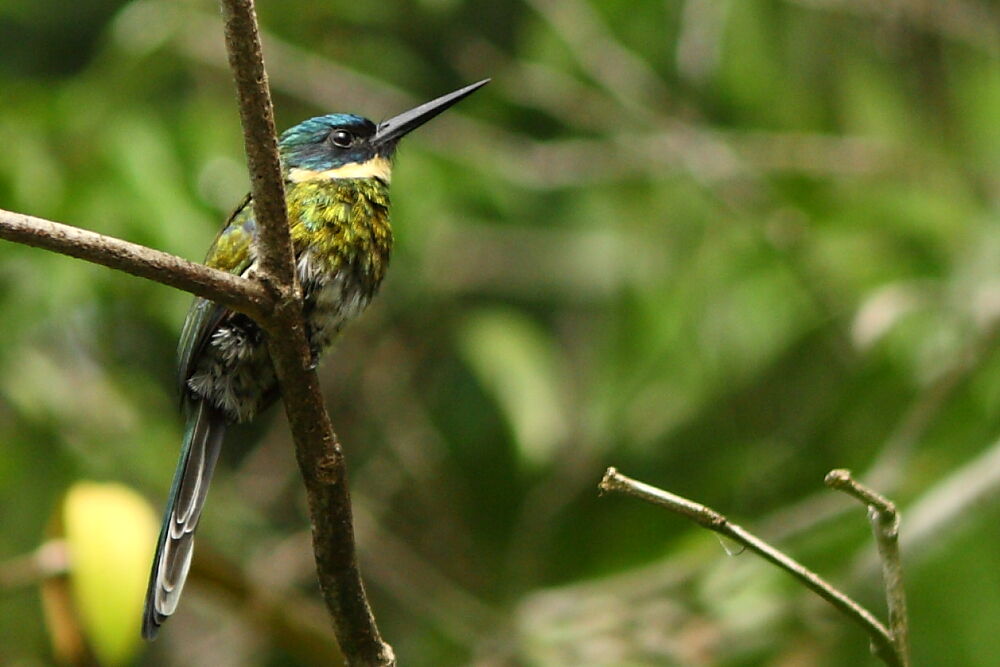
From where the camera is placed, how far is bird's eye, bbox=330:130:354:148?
107 inches

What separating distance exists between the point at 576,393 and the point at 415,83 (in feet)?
4.22

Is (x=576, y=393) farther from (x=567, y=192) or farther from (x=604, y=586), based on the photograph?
(x=604, y=586)

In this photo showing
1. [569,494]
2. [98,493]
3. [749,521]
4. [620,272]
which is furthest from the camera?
[620,272]

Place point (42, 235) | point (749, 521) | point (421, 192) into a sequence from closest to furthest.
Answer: point (42, 235) → point (421, 192) → point (749, 521)

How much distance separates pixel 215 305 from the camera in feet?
7.25

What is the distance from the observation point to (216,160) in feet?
11.1

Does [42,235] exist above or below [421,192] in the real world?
below

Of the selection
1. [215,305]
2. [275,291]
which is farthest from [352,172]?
[275,291]

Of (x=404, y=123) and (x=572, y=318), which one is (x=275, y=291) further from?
(x=572, y=318)

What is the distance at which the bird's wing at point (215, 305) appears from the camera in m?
2.25

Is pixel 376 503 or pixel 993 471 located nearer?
pixel 993 471

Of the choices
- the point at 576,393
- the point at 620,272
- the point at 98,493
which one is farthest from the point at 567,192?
the point at 98,493

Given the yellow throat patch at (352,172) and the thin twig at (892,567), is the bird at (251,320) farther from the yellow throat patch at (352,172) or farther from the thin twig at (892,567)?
the thin twig at (892,567)

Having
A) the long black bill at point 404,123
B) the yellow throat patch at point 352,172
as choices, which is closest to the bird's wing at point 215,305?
the yellow throat patch at point 352,172
